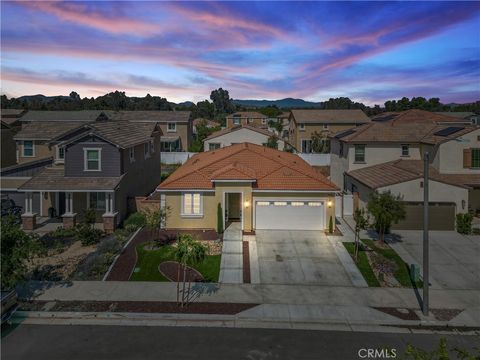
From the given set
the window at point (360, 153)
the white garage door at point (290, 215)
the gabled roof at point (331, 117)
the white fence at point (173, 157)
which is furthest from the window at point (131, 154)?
the gabled roof at point (331, 117)

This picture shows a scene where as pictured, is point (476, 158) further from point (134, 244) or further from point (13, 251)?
point (13, 251)

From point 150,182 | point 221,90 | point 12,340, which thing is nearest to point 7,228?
point 12,340

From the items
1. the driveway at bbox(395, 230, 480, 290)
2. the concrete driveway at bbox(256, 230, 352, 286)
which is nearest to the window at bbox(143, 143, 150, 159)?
the concrete driveway at bbox(256, 230, 352, 286)

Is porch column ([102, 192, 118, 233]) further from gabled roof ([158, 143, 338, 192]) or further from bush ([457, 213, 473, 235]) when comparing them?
bush ([457, 213, 473, 235])

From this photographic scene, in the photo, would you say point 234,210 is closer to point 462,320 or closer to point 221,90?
point 462,320

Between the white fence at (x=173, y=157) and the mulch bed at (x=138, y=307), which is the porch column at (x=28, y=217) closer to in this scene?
the mulch bed at (x=138, y=307)

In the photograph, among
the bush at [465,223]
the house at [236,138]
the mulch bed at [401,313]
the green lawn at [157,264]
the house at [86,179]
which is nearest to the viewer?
the mulch bed at [401,313]
